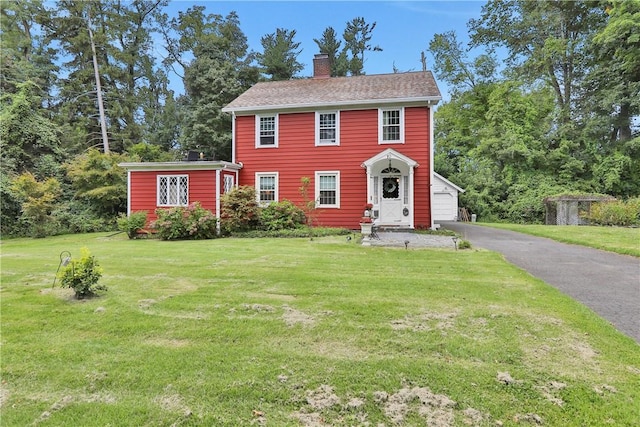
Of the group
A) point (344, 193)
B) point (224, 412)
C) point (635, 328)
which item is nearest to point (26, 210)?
point (344, 193)

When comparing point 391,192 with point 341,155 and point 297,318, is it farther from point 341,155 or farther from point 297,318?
point 297,318

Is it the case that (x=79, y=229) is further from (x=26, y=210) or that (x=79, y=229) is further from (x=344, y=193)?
(x=344, y=193)

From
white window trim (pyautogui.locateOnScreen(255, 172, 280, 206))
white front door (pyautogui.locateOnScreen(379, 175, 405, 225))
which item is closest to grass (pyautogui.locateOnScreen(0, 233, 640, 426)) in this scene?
white front door (pyautogui.locateOnScreen(379, 175, 405, 225))

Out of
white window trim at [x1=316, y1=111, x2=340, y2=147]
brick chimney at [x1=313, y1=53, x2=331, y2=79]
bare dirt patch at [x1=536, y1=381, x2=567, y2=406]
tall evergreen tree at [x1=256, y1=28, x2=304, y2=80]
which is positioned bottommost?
bare dirt patch at [x1=536, y1=381, x2=567, y2=406]

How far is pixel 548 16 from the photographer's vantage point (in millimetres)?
24047

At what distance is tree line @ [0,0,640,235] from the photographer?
1880cm


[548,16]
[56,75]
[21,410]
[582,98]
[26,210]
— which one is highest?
[548,16]

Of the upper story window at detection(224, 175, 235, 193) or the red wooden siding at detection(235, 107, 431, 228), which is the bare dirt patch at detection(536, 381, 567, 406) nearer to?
the red wooden siding at detection(235, 107, 431, 228)

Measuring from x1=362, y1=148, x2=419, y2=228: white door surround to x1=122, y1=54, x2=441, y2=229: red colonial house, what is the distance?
4cm

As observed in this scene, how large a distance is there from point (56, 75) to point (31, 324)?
29.2 m

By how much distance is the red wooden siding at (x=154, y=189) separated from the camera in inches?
558

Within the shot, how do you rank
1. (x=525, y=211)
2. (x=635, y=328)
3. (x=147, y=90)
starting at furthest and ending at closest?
1. (x=147, y=90)
2. (x=525, y=211)
3. (x=635, y=328)

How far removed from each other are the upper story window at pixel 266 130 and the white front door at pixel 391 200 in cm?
515

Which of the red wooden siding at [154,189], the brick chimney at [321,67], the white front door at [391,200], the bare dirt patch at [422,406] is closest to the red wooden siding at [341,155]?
the white front door at [391,200]
